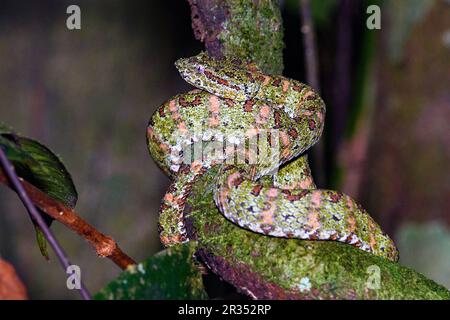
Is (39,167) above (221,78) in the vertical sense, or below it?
below

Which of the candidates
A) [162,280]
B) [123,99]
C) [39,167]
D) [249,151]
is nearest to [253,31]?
[249,151]

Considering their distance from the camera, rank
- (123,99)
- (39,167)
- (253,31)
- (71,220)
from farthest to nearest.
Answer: (123,99) < (253,31) < (39,167) < (71,220)

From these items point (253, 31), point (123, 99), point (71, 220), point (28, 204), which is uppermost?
point (253, 31)

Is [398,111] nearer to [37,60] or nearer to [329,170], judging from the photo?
[329,170]

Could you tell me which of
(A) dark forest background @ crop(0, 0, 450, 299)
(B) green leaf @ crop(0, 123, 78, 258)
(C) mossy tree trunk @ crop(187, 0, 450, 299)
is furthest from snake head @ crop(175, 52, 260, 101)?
(A) dark forest background @ crop(0, 0, 450, 299)

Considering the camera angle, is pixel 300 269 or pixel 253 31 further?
pixel 253 31

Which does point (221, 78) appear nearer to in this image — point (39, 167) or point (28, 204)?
point (39, 167)

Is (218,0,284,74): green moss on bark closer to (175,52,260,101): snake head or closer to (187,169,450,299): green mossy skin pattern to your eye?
(175,52,260,101): snake head
